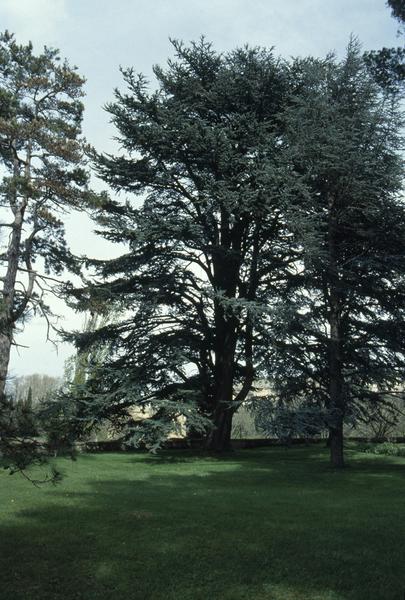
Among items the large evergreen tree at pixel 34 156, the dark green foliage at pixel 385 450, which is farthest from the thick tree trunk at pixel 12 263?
the dark green foliage at pixel 385 450

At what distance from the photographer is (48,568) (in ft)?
21.1

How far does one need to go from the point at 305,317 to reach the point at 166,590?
15016 millimetres

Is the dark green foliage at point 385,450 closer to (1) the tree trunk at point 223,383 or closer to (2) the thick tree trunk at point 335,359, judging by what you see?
(2) the thick tree trunk at point 335,359

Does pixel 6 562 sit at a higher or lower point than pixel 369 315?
lower

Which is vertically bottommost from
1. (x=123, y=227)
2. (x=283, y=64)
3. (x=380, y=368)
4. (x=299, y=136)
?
(x=380, y=368)

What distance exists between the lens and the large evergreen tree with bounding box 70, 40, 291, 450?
2072cm

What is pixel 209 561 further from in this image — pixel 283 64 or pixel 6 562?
pixel 283 64

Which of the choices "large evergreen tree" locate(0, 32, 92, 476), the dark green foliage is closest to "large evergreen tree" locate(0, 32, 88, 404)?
"large evergreen tree" locate(0, 32, 92, 476)

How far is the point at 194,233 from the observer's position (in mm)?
20984

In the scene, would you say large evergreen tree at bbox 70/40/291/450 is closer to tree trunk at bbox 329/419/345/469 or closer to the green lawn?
tree trunk at bbox 329/419/345/469

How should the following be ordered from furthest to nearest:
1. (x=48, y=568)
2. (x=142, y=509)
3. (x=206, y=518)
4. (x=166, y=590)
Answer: (x=142, y=509), (x=206, y=518), (x=48, y=568), (x=166, y=590)

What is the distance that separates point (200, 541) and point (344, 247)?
51.2ft

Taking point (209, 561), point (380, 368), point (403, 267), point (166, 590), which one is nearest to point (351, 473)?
point (380, 368)

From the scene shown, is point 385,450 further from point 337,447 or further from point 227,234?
point 227,234
